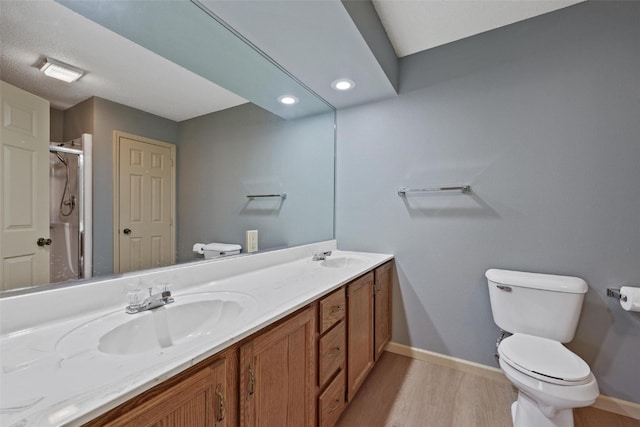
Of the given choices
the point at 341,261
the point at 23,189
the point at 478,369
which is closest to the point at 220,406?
the point at 23,189

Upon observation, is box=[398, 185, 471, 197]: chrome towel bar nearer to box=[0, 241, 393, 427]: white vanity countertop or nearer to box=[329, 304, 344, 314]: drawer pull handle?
box=[329, 304, 344, 314]: drawer pull handle

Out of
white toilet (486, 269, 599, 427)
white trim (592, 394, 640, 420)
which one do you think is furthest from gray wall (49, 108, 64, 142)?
white trim (592, 394, 640, 420)

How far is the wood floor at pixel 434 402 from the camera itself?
57.3 inches

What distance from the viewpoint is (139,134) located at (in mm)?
1090

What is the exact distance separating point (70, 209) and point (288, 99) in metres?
1.53

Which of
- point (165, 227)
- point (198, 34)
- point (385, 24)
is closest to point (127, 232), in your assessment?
point (165, 227)

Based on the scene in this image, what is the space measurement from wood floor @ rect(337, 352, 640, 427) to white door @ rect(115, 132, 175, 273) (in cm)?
134

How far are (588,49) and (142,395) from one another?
8.57ft

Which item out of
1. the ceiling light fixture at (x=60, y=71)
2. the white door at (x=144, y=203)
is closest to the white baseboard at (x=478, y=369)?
the white door at (x=144, y=203)

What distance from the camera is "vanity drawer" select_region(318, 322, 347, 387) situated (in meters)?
1.20

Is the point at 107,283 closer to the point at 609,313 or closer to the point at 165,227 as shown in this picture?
the point at 165,227

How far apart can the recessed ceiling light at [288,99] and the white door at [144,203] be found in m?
1.01

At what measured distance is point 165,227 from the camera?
1.18 meters

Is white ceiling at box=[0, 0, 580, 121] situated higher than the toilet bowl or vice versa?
white ceiling at box=[0, 0, 580, 121]
